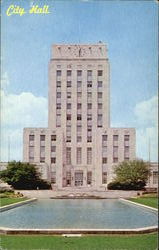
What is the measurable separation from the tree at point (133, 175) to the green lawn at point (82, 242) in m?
18.9

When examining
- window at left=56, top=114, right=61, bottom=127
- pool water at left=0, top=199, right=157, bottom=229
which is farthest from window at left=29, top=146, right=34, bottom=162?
pool water at left=0, top=199, right=157, bottom=229

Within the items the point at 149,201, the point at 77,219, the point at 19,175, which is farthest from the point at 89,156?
the point at 77,219

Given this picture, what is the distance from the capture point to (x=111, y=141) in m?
31.5

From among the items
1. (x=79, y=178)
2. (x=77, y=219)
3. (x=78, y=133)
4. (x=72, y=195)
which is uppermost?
(x=78, y=133)

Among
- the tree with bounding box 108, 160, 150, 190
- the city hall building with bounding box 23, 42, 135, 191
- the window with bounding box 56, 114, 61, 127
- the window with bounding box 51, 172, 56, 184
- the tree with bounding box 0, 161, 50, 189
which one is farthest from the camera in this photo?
the window with bounding box 56, 114, 61, 127

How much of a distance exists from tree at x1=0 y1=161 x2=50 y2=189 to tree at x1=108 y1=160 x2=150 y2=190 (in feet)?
17.6

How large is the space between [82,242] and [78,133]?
1133 inches

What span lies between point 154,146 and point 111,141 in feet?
82.2

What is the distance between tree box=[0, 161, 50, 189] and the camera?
79.0ft

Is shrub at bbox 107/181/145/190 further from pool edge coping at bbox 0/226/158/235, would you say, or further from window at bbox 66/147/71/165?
pool edge coping at bbox 0/226/158/235

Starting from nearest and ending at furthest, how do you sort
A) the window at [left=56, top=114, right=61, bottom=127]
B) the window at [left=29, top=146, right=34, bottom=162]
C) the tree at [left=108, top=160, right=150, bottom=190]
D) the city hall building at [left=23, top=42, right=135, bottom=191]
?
1. the tree at [left=108, top=160, right=150, bottom=190]
2. the city hall building at [left=23, top=42, right=135, bottom=191]
3. the window at [left=29, top=146, right=34, bottom=162]
4. the window at [left=56, top=114, right=61, bottom=127]

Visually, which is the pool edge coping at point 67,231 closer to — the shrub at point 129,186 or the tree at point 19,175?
the tree at point 19,175

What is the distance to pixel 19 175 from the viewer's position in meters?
24.5

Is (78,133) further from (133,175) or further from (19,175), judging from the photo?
(19,175)
